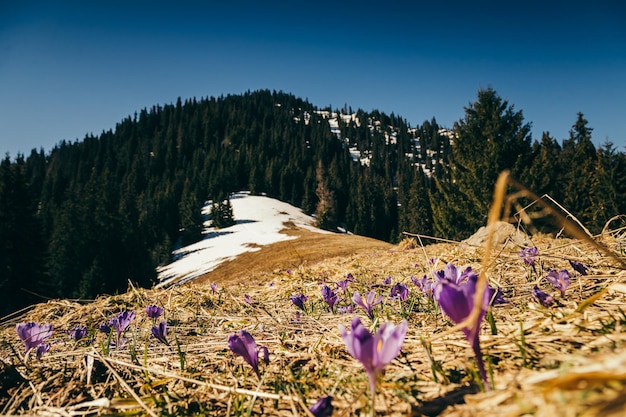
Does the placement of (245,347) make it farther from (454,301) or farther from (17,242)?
(17,242)

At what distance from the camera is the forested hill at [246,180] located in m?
18.6

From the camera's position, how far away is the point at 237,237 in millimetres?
41719

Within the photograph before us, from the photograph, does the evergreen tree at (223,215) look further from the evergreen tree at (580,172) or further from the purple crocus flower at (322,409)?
the purple crocus flower at (322,409)

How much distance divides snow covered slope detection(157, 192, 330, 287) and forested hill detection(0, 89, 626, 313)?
2.75m

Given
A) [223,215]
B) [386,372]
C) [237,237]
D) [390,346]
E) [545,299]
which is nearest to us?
[390,346]

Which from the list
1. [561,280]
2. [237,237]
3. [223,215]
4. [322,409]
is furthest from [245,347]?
[223,215]

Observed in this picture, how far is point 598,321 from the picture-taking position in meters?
1.02

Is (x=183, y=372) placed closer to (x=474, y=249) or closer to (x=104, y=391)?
(x=104, y=391)

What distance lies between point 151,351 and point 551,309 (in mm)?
1785

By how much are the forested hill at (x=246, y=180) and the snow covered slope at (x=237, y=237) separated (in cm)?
275

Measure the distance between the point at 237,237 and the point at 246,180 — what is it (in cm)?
3911

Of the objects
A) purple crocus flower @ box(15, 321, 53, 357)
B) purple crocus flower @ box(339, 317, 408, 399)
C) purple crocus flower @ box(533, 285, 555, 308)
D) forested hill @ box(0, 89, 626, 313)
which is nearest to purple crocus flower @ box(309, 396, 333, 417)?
purple crocus flower @ box(339, 317, 408, 399)

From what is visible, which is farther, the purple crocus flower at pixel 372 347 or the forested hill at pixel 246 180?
the forested hill at pixel 246 180

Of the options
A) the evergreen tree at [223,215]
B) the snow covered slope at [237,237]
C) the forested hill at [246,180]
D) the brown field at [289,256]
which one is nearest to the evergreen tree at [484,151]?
the forested hill at [246,180]
